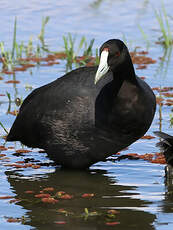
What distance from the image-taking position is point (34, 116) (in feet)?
24.8

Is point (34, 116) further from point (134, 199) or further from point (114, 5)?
point (114, 5)

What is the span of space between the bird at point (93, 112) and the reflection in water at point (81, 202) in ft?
0.61

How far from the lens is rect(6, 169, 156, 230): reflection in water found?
6.12 meters

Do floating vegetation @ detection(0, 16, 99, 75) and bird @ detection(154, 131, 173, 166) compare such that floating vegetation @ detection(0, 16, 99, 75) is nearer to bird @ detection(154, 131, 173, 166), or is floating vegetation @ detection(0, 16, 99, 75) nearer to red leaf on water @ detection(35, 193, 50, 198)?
bird @ detection(154, 131, 173, 166)

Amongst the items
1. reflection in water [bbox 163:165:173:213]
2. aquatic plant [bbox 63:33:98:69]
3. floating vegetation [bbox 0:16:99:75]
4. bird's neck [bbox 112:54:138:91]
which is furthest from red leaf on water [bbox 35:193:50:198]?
aquatic plant [bbox 63:33:98:69]

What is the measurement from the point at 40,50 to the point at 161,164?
4.87 metres

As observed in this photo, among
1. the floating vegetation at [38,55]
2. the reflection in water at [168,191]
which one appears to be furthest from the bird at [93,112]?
the floating vegetation at [38,55]

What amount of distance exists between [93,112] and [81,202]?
0.86 m

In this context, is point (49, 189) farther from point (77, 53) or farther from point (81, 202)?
point (77, 53)

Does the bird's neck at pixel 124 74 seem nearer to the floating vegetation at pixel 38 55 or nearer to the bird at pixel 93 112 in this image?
the bird at pixel 93 112

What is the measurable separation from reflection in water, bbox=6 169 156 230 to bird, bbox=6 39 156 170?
0.19 metres

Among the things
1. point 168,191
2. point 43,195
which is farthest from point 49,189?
point 168,191

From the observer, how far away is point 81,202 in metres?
6.72

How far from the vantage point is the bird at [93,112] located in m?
6.93
